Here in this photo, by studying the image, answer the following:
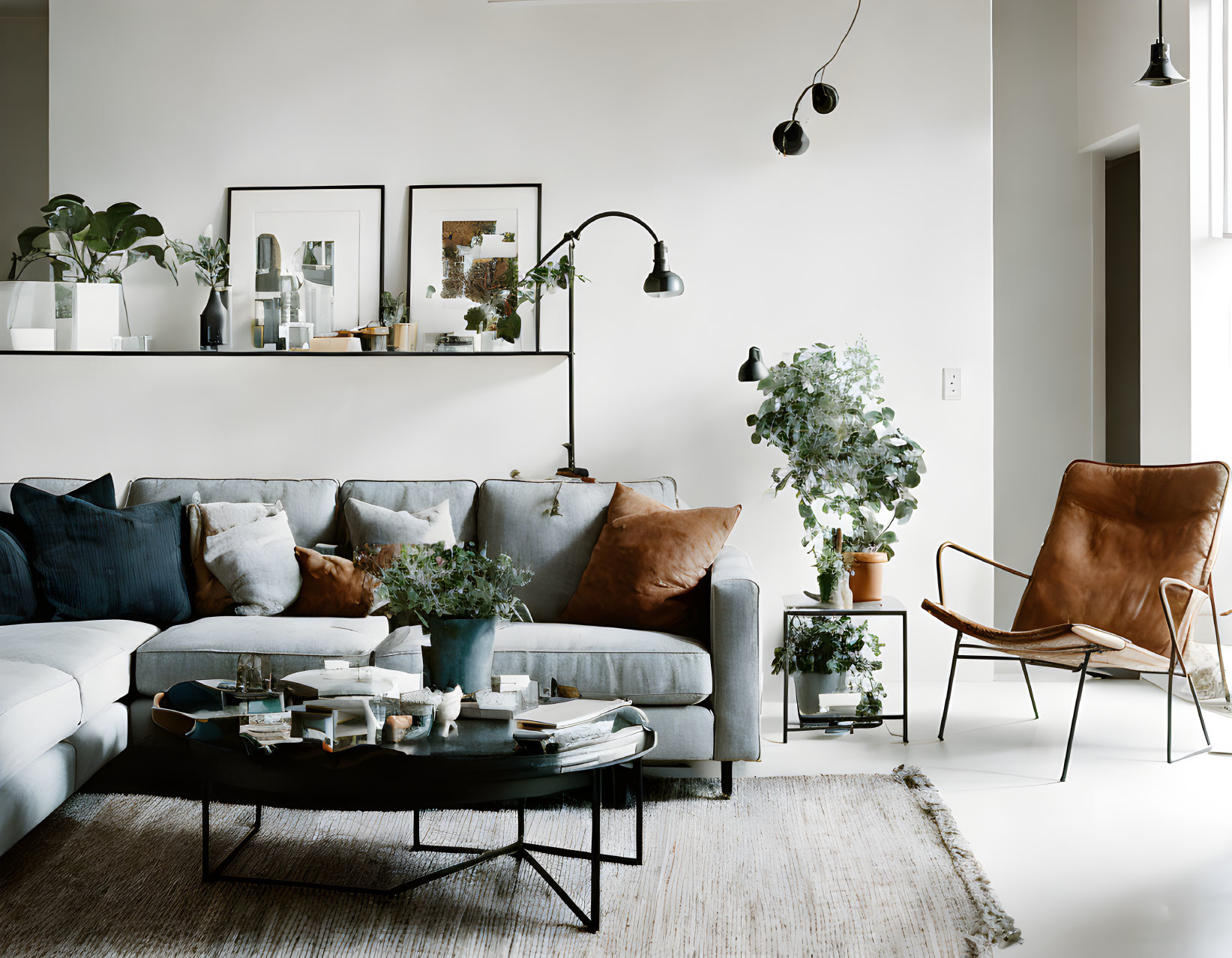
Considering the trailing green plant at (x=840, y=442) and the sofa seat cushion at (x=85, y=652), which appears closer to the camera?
the sofa seat cushion at (x=85, y=652)

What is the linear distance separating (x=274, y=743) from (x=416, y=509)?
5.27 feet

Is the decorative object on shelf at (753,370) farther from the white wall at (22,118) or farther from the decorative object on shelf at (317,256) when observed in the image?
the white wall at (22,118)

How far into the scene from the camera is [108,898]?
2195 mm

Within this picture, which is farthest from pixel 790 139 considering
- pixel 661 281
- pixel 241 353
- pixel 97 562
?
pixel 97 562

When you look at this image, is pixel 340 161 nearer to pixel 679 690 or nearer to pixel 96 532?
pixel 96 532

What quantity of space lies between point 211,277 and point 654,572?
2.28m

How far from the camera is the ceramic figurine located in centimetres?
208

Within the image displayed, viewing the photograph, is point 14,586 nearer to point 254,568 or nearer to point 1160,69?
point 254,568

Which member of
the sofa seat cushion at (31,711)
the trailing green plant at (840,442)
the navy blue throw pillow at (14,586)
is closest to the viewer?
the sofa seat cushion at (31,711)

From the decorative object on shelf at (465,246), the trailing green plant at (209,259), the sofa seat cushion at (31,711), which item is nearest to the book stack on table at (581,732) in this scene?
the sofa seat cushion at (31,711)

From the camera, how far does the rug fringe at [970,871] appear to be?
79.7 inches

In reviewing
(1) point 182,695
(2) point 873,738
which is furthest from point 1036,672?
(1) point 182,695

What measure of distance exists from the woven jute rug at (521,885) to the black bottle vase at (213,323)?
1843 mm

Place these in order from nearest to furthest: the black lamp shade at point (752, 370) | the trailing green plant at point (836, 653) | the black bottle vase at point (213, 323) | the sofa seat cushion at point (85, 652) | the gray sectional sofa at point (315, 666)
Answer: the gray sectional sofa at point (315, 666) → the sofa seat cushion at point (85, 652) → the trailing green plant at point (836, 653) → the black lamp shade at point (752, 370) → the black bottle vase at point (213, 323)
